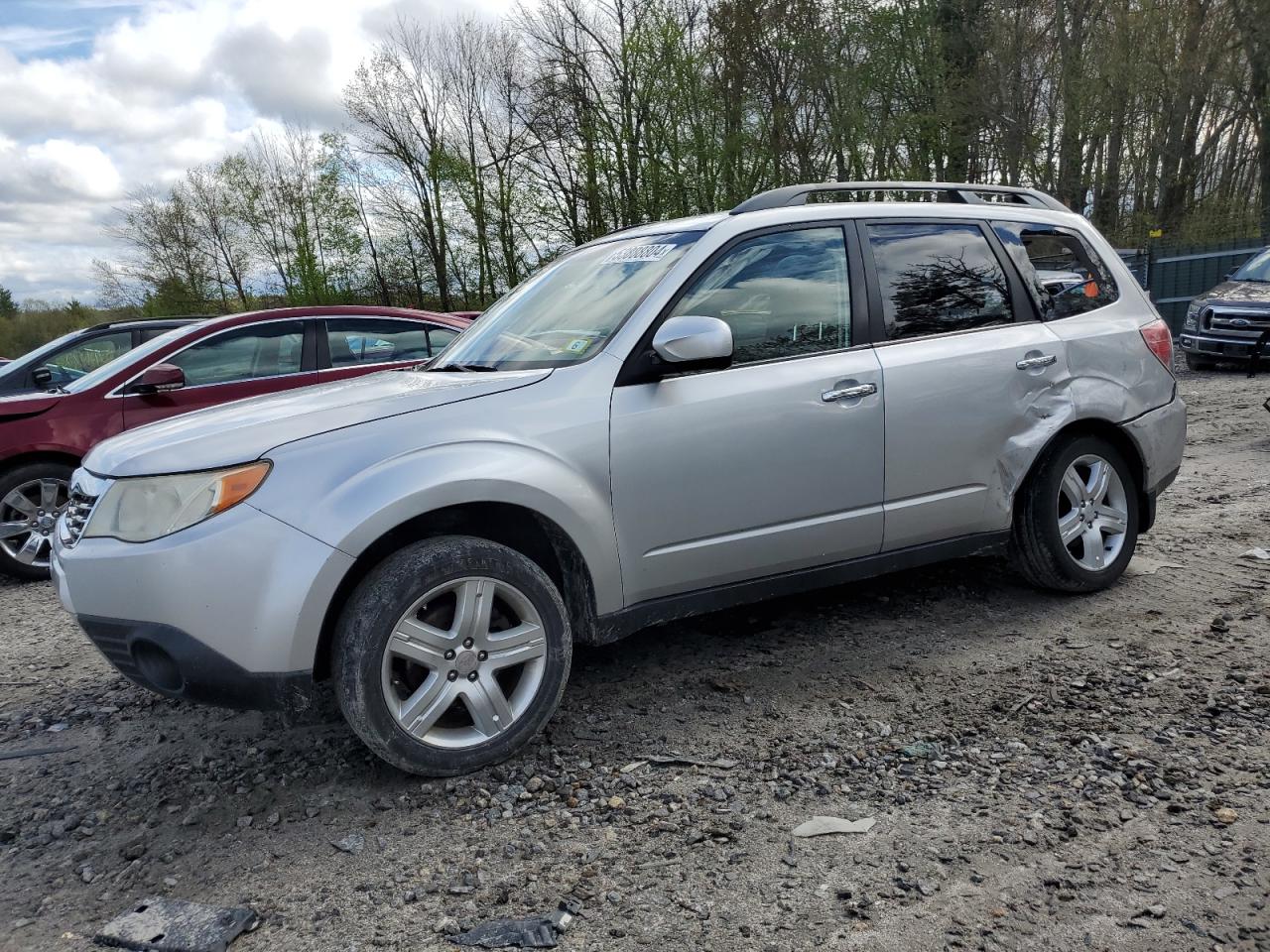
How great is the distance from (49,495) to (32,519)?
0.63 feet

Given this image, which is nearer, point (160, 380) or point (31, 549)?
Answer: point (160, 380)

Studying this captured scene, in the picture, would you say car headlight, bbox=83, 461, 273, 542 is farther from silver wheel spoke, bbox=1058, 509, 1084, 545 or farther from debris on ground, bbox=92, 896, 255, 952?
silver wheel spoke, bbox=1058, 509, 1084, 545

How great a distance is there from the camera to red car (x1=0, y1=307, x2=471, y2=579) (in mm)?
6621

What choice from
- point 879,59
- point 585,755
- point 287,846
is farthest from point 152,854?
point 879,59

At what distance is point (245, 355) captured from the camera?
730 centimetres

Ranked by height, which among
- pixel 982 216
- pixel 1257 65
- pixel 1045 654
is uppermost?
pixel 1257 65

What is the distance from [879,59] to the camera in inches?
1021

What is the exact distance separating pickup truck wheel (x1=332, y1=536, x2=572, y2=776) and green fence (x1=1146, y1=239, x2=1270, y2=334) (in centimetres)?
2069

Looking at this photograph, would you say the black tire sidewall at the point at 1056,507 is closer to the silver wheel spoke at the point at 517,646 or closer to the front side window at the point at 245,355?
the silver wheel spoke at the point at 517,646

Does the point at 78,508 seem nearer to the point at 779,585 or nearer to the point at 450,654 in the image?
the point at 450,654

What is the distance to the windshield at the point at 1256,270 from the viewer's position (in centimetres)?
1376

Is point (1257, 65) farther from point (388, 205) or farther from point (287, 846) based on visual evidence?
point (287, 846)

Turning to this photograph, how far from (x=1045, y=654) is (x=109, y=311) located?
1668 inches

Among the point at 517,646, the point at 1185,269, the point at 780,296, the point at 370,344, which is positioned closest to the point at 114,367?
the point at 370,344
